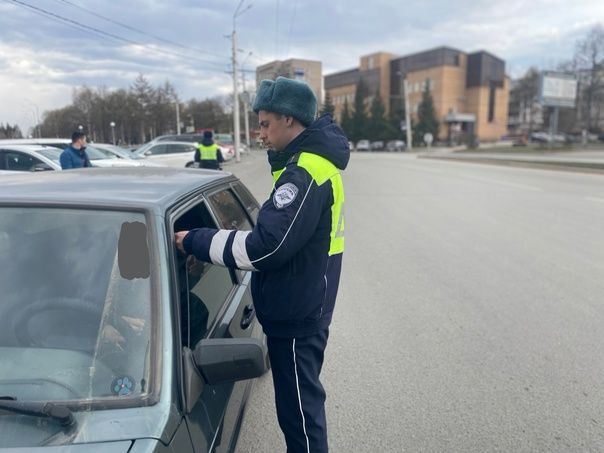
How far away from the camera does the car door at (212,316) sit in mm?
1755

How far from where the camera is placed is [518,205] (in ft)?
39.5

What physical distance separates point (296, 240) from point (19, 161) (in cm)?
1145

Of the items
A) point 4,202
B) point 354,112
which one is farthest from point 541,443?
point 354,112

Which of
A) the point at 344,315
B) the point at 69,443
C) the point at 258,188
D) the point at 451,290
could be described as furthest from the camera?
the point at 258,188

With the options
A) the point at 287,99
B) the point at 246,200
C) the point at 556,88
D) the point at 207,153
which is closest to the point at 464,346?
the point at 246,200

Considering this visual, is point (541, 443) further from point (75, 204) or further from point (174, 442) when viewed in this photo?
point (75, 204)

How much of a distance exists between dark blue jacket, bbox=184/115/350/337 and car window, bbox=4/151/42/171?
11.0m

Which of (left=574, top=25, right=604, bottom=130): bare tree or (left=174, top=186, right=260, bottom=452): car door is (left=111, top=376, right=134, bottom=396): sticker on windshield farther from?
(left=574, top=25, right=604, bottom=130): bare tree

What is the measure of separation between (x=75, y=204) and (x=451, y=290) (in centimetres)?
447

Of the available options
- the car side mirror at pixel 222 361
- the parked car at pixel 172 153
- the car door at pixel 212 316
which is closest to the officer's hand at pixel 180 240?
the car door at pixel 212 316

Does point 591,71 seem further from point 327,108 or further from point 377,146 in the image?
point 327,108

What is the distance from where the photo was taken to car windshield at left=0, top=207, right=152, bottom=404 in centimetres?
162

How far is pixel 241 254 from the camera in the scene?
189 centimetres

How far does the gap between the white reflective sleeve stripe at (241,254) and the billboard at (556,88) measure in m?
51.6
